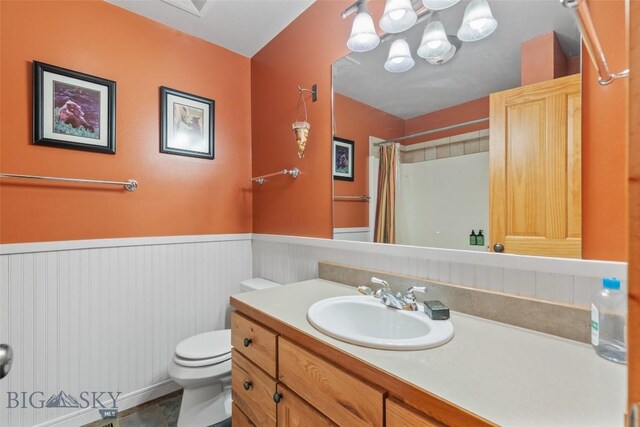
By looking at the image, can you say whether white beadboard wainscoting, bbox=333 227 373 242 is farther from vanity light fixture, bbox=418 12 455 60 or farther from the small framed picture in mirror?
vanity light fixture, bbox=418 12 455 60

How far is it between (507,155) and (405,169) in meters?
0.42

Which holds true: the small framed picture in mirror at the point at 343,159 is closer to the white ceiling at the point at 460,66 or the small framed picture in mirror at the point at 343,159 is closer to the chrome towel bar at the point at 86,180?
the white ceiling at the point at 460,66

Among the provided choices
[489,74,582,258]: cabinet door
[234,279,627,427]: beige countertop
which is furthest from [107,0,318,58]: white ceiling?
[234,279,627,427]: beige countertop

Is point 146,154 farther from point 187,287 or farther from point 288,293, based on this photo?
point 288,293

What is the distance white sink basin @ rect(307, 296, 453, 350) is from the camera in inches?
31.6

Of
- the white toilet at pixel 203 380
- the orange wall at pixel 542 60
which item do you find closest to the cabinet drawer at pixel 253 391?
the white toilet at pixel 203 380

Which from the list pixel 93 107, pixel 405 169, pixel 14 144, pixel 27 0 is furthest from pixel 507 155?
pixel 27 0

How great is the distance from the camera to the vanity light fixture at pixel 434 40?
1.18m

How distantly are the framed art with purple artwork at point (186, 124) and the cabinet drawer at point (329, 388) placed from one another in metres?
1.53

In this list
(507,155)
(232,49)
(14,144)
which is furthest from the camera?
(232,49)

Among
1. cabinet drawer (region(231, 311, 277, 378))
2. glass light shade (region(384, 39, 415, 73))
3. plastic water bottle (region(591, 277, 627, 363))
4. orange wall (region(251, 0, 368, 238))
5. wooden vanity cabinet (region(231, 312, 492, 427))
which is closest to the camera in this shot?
wooden vanity cabinet (region(231, 312, 492, 427))

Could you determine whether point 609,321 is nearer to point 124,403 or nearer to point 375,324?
point 375,324

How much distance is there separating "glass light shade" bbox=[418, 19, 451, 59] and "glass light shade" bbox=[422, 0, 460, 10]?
1.8 inches

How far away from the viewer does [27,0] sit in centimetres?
147
